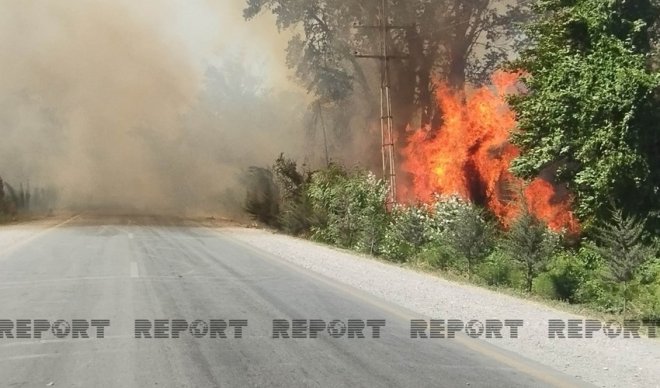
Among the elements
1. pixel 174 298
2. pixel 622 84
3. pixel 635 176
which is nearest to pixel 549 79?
pixel 622 84

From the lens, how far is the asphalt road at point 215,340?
206 inches

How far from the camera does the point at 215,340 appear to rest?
6.51 meters

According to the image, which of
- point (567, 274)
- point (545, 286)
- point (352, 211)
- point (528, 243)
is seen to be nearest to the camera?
point (528, 243)

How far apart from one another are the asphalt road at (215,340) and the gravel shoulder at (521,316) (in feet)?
1.22

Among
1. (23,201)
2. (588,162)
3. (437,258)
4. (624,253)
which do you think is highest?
(588,162)

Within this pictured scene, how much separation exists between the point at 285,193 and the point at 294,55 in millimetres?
14010

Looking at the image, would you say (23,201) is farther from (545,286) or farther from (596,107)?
(596,107)

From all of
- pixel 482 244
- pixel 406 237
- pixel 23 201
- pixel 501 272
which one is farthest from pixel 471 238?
pixel 23 201

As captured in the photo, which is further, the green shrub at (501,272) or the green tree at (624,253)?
the green shrub at (501,272)

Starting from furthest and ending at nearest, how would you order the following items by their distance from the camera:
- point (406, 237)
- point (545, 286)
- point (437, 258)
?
point (406, 237), point (437, 258), point (545, 286)

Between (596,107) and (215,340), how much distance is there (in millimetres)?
10409

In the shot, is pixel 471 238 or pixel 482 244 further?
pixel 482 244

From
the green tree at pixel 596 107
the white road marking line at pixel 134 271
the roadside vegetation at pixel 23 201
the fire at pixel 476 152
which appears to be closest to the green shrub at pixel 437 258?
the green tree at pixel 596 107

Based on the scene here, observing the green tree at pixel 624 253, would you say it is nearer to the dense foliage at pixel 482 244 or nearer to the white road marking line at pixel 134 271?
the dense foliage at pixel 482 244
